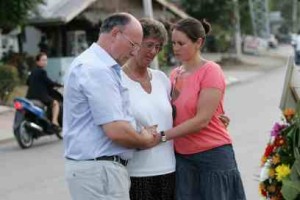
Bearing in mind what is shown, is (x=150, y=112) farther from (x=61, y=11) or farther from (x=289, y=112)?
(x=61, y=11)

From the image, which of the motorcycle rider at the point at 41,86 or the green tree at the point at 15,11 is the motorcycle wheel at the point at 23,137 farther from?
the green tree at the point at 15,11

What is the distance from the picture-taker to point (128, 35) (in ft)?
10.0

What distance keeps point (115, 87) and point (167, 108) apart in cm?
59

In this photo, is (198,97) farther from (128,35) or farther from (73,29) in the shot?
(73,29)

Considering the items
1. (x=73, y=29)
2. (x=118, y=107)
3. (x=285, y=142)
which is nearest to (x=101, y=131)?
(x=118, y=107)

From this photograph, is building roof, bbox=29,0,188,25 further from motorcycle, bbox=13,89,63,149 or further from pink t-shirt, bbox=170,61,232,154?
pink t-shirt, bbox=170,61,232,154

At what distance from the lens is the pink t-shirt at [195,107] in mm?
3594

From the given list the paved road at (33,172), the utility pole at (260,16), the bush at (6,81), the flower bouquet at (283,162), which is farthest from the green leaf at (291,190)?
the utility pole at (260,16)

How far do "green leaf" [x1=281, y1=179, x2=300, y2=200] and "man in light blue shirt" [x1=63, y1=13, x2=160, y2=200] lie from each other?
2.65 feet

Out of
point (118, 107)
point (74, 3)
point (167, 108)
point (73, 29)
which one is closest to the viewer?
point (118, 107)

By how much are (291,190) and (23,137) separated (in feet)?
26.1

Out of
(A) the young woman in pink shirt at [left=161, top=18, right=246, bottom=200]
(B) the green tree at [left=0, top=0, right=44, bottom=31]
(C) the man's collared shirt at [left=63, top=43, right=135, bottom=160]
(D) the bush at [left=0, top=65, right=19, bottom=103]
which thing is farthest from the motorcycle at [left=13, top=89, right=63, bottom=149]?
(B) the green tree at [left=0, top=0, right=44, bottom=31]

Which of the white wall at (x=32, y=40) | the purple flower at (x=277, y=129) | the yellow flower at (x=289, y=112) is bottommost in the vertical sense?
the white wall at (x=32, y=40)

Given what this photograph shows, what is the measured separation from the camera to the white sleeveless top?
137 inches
